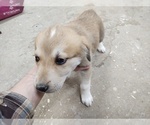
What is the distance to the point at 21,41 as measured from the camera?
299 cm

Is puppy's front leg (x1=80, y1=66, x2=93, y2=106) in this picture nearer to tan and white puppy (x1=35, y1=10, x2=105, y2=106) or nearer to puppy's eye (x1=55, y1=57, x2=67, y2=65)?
tan and white puppy (x1=35, y1=10, x2=105, y2=106)

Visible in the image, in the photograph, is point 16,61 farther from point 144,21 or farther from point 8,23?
point 144,21

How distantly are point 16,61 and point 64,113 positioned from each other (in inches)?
36.8

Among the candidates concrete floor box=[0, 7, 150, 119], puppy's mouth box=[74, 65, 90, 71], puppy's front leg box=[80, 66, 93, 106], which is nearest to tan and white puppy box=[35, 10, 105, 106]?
puppy's mouth box=[74, 65, 90, 71]

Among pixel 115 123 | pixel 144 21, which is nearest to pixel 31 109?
pixel 115 123

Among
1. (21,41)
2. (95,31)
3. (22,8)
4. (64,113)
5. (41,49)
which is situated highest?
(41,49)

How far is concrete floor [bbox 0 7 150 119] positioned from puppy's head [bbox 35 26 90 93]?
A: 2.34ft

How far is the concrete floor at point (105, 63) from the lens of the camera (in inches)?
89.1

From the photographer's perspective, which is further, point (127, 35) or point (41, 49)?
point (127, 35)

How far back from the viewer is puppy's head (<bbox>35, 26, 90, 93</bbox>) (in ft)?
5.20

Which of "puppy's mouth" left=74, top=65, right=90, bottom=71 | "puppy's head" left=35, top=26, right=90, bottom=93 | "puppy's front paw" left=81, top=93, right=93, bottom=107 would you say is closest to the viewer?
"puppy's head" left=35, top=26, right=90, bottom=93

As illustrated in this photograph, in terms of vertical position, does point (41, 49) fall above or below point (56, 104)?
above

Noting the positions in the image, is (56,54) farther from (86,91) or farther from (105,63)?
(105,63)

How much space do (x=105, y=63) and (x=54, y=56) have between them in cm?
120
